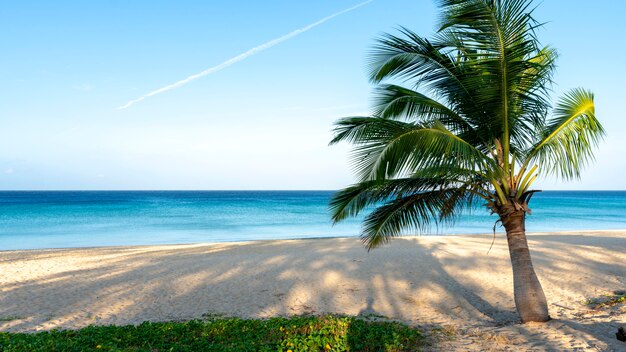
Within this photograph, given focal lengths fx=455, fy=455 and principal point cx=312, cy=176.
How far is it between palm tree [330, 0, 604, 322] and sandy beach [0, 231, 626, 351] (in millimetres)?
1374

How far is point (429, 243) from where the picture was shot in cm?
1814

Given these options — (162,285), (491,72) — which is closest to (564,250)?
(491,72)

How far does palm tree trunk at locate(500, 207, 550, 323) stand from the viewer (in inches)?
289

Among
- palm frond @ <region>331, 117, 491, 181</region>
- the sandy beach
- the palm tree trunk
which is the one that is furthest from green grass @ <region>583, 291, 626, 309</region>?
palm frond @ <region>331, 117, 491, 181</region>

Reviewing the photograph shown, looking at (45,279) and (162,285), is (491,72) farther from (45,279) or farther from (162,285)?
(45,279)

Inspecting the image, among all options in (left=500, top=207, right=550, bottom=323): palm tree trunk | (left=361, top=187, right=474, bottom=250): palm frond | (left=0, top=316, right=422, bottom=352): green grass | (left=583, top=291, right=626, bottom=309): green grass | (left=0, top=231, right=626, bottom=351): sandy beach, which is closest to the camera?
(left=0, top=316, right=422, bottom=352): green grass

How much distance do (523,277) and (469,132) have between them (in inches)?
100

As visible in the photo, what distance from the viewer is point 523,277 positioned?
7.48m

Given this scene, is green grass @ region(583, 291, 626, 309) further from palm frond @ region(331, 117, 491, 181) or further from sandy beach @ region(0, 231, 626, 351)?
palm frond @ region(331, 117, 491, 181)

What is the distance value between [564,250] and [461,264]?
4.71m

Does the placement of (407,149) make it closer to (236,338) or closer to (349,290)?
(236,338)

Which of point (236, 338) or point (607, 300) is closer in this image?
point (236, 338)

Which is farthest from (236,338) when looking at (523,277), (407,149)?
(523,277)

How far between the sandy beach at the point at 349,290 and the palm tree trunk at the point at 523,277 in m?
0.30
